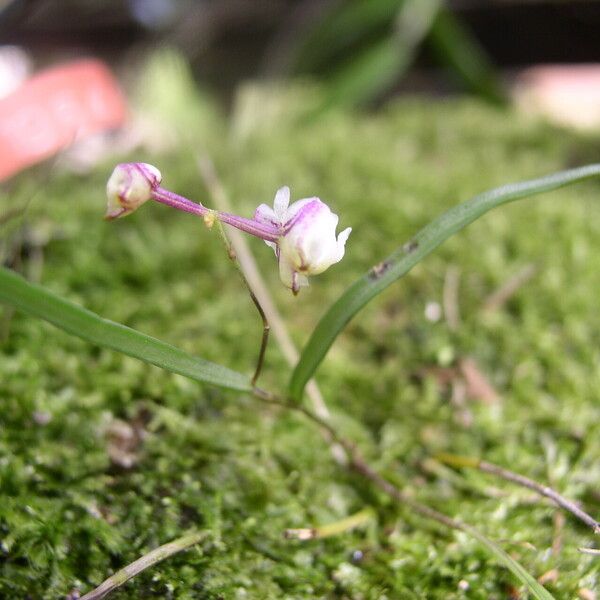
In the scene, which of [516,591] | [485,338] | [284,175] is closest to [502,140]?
[284,175]

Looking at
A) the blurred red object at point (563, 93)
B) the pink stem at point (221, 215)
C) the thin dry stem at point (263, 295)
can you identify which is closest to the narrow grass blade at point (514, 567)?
the thin dry stem at point (263, 295)

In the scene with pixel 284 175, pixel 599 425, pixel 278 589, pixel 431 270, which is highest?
pixel 284 175

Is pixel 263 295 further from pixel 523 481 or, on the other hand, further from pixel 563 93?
pixel 563 93

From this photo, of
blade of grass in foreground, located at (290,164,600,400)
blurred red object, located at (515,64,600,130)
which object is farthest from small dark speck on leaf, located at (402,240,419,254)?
blurred red object, located at (515,64,600,130)

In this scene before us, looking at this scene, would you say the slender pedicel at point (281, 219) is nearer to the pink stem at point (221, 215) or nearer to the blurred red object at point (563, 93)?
the pink stem at point (221, 215)

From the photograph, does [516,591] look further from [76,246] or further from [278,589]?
[76,246]

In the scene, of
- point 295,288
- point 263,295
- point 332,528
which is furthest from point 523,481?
point 263,295
